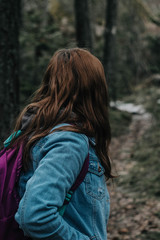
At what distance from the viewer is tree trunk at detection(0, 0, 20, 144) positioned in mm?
3545

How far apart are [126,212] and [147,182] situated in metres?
0.97

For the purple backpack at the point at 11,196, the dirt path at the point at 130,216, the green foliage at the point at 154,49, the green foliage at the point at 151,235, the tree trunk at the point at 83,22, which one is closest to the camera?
the purple backpack at the point at 11,196

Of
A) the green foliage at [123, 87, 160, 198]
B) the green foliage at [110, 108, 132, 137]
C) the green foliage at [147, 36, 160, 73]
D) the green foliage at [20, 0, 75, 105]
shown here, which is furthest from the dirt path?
the green foliage at [147, 36, 160, 73]

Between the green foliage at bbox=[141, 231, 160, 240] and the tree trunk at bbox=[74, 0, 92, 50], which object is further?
the tree trunk at bbox=[74, 0, 92, 50]

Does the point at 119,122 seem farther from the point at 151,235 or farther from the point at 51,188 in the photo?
the point at 51,188

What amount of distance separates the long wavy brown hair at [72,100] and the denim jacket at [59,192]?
0.09 metres

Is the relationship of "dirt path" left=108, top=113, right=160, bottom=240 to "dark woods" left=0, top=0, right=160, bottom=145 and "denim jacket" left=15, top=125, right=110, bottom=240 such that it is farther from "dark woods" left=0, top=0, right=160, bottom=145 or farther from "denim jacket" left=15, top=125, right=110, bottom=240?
"denim jacket" left=15, top=125, right=110, bottom=240

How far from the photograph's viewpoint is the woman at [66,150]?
55.4 inches

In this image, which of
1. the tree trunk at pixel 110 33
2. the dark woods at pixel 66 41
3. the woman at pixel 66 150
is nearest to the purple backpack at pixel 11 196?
the woman at pixel 66 150

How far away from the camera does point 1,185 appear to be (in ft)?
5.02

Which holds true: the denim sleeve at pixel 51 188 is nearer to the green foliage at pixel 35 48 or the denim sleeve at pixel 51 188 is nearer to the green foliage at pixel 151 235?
the green foliage at pixel 151 235

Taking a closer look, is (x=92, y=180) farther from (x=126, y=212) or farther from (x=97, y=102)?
(x=126, y=212)

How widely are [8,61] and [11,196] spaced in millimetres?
2399

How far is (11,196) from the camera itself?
1525mm
